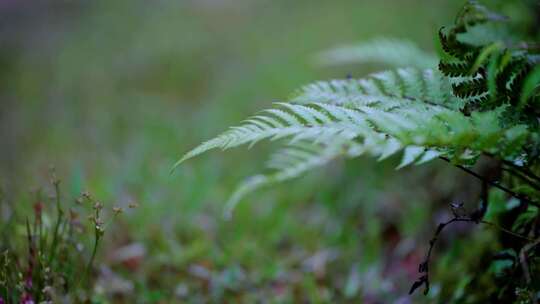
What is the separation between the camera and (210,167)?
3061 millimetres

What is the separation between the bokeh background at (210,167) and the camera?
7.22ft

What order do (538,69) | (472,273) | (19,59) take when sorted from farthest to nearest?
(19,59)
(472,273)
(538,69)

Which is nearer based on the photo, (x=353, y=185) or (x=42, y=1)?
(x=353, y=185)

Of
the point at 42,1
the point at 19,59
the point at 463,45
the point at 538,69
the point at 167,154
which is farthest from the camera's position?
the point at 42,1

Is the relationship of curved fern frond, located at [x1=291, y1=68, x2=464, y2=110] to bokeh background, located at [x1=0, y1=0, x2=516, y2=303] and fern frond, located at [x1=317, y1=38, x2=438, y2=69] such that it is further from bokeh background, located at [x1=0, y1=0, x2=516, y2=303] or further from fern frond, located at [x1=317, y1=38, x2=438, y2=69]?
fern frond, located at [x1=317, y1=38, x2=438, y2=69]

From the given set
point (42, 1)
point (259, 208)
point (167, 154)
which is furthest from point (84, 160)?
point (42, 1)

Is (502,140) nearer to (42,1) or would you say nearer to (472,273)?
(472,273)

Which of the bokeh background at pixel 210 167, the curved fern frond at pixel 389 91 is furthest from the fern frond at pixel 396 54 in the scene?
the curved fern frond at pixel 389 91

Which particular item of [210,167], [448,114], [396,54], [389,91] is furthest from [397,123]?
[210,167]

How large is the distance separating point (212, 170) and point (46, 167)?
3.38ft

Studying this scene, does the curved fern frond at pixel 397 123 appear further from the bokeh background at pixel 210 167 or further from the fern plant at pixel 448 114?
the bokeh background at pixel 210 167

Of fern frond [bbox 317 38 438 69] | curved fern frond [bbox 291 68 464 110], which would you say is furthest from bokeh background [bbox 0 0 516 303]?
curved fern frond [bbox 291 68 464 110]

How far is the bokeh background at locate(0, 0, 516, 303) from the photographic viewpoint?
220 centimetres

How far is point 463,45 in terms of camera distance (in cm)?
130
